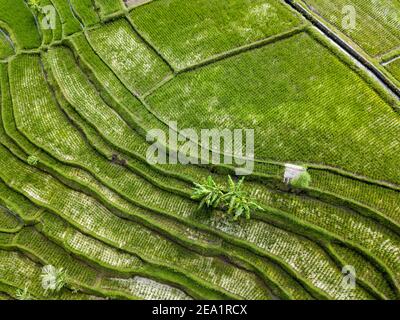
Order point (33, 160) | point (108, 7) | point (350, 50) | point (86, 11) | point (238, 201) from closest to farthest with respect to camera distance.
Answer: point (238, 201) → point (33, 160) → point (350, 50) → point (108, 7) → point (86, 11)

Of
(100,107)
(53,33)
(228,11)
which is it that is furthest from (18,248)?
(228,11)

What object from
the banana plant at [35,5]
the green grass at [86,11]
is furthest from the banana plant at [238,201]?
the banana plant at [35,5]

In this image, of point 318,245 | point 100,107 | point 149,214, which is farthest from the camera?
point 100,107

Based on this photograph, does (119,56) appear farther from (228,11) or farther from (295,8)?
(295,8)

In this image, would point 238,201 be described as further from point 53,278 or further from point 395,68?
point 395,68

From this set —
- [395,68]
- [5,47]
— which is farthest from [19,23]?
[395,68]

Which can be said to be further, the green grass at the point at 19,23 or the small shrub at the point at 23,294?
the green grass at the point at 19,23

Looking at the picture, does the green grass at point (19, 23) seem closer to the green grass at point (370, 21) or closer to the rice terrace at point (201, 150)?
the rice terrace at point (201, 150)
